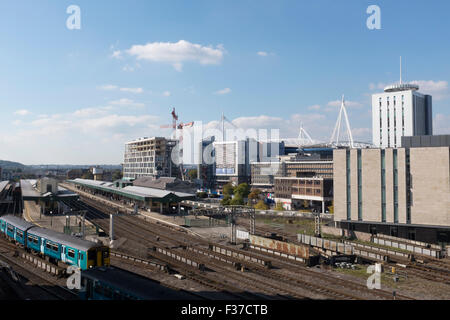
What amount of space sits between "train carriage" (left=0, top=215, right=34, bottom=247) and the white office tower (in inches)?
6052

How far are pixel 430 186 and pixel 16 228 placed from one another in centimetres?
5299

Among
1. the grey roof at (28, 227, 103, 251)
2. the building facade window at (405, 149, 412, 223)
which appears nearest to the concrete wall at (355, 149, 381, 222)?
the building facade window at (405, 149, 412, 223)

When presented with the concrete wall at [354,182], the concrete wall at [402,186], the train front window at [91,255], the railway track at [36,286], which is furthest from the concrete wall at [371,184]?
the railway track at [36,286]

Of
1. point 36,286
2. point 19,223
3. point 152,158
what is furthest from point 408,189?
point 152,158

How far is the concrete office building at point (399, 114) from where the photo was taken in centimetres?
15280

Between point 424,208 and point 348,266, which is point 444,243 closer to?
point 424,208

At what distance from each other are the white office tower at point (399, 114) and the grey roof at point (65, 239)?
507ft

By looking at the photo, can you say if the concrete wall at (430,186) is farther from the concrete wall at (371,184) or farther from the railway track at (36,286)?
the railway track at (36,286)

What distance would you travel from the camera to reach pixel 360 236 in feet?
172

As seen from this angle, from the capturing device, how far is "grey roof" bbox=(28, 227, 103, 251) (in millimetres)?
28094

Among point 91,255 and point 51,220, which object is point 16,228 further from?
point 51,220

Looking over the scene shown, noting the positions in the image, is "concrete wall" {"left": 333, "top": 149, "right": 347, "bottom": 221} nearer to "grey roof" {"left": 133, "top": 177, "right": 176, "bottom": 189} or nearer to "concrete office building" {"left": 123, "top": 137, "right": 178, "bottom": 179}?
"grey roof" {"left": 133, "top": 177, "right": 176, "bottom": 189}

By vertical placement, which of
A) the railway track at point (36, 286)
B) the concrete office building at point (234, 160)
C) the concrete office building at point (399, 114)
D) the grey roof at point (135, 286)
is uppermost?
the concrete office building at point (399, 114)

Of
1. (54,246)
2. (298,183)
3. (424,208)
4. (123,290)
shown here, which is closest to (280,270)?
(123,290)
